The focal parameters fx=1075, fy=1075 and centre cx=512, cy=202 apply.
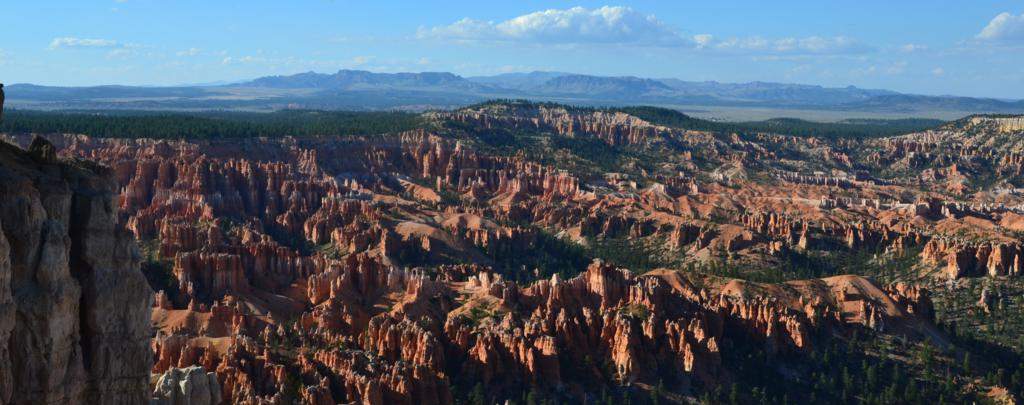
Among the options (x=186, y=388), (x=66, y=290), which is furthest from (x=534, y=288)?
(x=66, y=290)

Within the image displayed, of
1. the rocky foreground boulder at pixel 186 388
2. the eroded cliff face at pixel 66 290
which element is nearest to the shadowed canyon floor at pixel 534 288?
the rocky foreground boulder at pixel 186 388

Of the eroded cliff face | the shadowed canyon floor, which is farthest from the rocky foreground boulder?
the eroded cliff face

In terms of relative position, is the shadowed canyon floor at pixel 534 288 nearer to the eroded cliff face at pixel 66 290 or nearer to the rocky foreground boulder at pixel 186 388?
the rocky foreground boulder at pixel 186 388

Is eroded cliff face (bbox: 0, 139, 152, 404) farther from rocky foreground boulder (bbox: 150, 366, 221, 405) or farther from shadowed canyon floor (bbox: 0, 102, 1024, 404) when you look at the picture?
rocky foreground boulder (bbox: 150, 366, 221, 405)

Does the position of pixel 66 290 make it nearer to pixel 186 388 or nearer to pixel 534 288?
pixel 186 388

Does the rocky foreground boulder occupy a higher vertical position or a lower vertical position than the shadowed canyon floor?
higher
